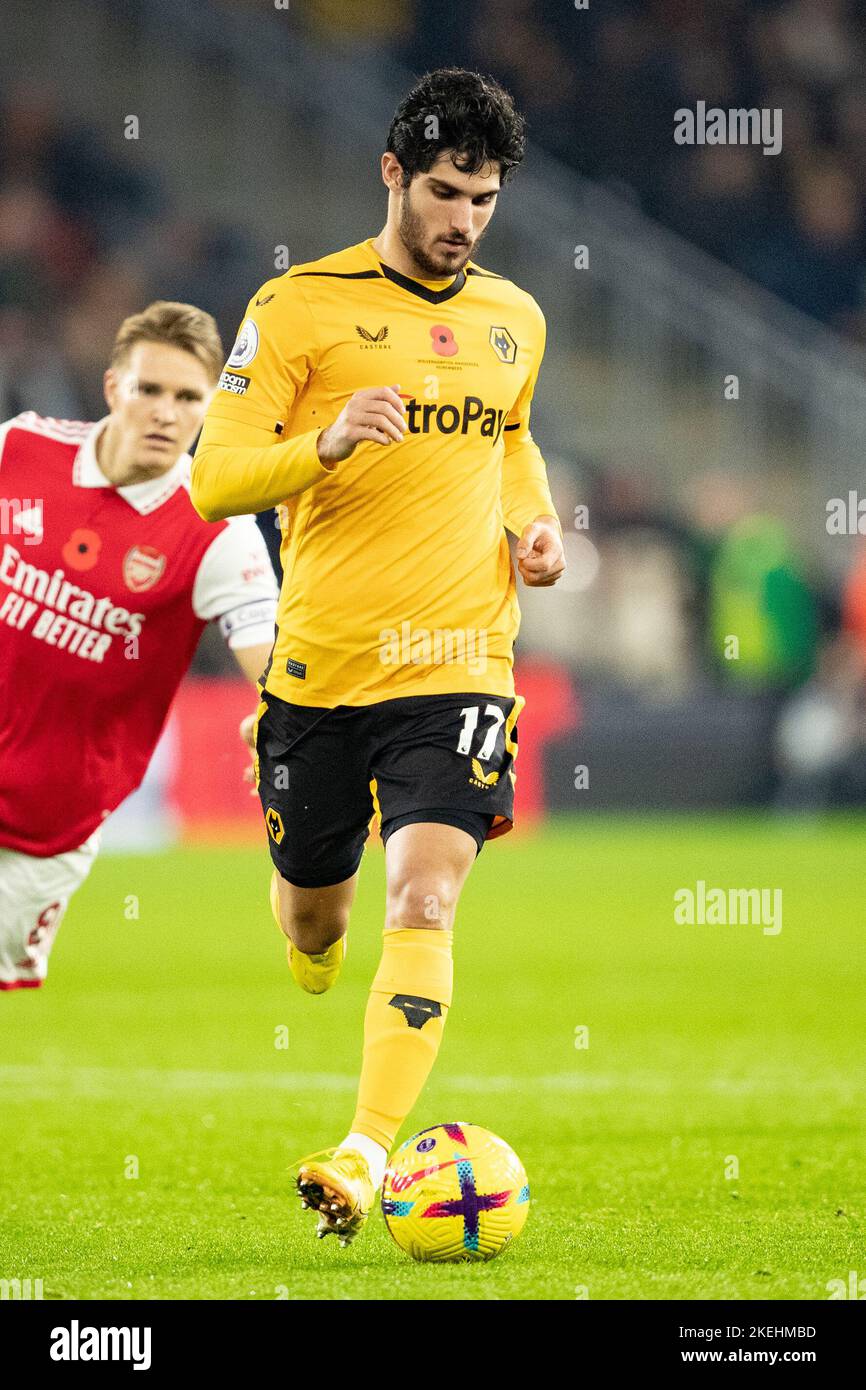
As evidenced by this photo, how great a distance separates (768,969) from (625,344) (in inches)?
371

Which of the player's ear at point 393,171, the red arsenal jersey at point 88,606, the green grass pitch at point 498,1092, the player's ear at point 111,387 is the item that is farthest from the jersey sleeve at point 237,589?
the green grass pitch at point 498,1092

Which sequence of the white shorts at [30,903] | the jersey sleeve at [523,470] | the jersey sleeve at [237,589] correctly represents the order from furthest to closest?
the white shorts at [30,903]
the jersey sleeve at [237,589]
the jersey sleeve at [523,470]

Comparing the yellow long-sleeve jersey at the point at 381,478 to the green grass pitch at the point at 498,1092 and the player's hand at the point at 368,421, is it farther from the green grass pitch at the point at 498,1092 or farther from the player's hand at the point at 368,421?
the green grass pitch at the point at 498,1092

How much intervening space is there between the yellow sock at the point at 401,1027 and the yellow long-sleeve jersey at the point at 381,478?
633mm

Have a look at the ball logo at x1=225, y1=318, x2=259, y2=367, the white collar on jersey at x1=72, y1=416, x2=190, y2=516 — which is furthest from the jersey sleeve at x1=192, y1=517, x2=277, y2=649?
the ball logo at x1=225, y1=318, x2=259, y2=367

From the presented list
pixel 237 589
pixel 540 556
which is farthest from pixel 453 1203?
pixel 237 589

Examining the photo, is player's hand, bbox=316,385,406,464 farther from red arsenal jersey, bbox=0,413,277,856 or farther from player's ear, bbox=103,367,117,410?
player's ear, bbox=103,367,117,410

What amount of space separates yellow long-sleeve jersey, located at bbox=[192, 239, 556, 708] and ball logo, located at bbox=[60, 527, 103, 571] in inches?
34.8

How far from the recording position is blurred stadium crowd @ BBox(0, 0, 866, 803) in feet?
56.2

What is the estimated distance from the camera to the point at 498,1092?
6.66m

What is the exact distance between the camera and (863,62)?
71.9ft

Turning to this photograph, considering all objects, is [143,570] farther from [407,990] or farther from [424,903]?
[407,990]

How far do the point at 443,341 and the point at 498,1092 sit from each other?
2.79 meters

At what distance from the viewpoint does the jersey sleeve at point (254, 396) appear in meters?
4.58
